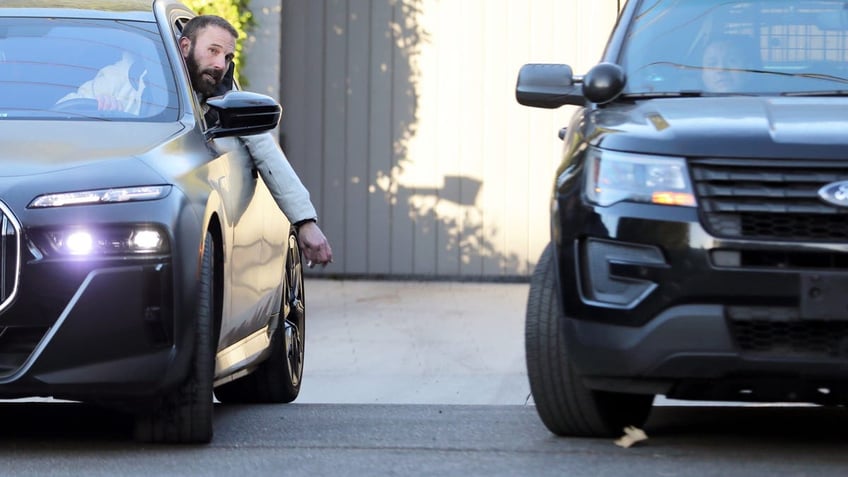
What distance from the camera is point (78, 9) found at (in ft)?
19.9

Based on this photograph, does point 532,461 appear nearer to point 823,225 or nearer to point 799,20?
point 823,225

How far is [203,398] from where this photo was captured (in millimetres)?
5094

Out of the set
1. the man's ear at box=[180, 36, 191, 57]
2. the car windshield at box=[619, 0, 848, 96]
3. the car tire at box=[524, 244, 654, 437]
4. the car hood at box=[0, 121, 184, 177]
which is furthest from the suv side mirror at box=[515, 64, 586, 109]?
the man's ear at box=[180, 36, 191, 57]

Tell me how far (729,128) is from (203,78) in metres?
2.29

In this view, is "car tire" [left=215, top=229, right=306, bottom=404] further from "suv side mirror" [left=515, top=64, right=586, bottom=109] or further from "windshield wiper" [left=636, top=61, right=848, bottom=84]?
"windshield wiper" [left=636, top=61, right=848, bottom=84]

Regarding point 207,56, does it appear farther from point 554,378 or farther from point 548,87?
point 554,378

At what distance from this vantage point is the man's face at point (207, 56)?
6.31m

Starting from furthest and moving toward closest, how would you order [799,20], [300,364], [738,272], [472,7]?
[472,7] → [300,364] → [799,20] → [738,272]

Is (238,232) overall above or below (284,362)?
above

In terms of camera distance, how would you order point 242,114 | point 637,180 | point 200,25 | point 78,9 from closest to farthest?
point 637,180 → point 242,114 → point 78,9 → point 200,25

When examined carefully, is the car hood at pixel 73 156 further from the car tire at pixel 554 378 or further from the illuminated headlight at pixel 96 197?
the car tire at pixel 554 378

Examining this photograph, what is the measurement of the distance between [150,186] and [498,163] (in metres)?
8.27

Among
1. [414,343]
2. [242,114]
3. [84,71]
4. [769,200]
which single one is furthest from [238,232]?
[414,343]

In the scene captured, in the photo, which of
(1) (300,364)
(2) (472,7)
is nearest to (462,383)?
(1) (300,364)
